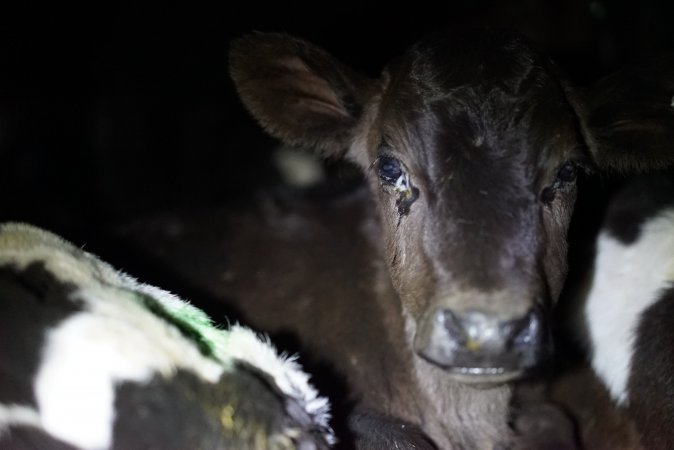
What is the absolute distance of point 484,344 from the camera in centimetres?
200

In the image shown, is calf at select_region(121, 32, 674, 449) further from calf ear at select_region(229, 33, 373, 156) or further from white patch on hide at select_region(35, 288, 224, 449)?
white patch on hide at select_region(35, 288, 224, 449)

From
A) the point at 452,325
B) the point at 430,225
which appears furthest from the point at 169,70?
the point at 452,325

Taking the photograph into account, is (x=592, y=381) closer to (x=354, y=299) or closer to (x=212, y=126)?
(x=354, y=299)

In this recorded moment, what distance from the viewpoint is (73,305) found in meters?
1.70

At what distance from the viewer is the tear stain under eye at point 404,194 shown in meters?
2.45

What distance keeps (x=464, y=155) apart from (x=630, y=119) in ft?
2.41

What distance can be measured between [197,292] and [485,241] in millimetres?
1348

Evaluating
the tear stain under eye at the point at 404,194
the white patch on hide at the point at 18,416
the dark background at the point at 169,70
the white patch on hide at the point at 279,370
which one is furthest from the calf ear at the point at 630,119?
the dark background at the point at 169,70

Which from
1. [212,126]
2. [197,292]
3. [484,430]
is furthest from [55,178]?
[484,430]

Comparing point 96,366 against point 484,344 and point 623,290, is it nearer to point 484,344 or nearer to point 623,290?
point 484,344

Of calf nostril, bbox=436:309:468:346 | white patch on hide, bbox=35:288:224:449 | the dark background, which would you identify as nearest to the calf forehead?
calf nostril, bbox=436:309:468:346

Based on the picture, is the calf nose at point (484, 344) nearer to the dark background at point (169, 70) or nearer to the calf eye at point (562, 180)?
the calf eye at point (562, 180)

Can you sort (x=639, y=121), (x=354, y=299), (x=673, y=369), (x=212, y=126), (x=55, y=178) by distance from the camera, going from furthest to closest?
(x=212, y=126) → (x=55, y=178) → (x=354, y=299) → (x=639, y=121) → (x=673, y=369)

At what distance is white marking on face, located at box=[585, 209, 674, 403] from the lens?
2.66 m
